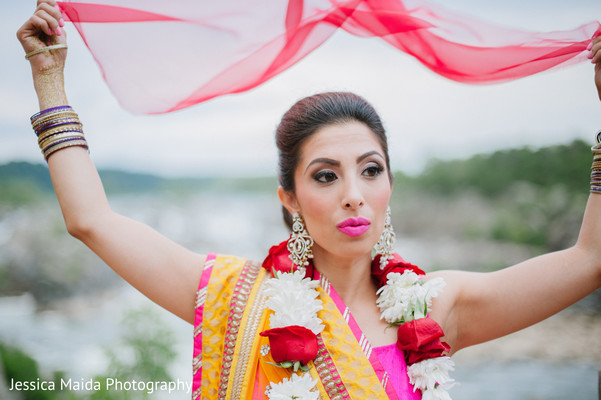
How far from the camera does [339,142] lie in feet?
5.73

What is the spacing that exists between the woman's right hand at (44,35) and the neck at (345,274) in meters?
1.18

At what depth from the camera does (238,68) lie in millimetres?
1893

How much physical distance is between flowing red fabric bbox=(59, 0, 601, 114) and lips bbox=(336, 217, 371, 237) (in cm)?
70

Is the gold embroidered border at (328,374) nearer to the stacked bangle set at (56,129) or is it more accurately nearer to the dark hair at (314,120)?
the dark hair at (314,120)

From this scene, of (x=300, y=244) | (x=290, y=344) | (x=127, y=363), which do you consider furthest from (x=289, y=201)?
(x=127, y=363)


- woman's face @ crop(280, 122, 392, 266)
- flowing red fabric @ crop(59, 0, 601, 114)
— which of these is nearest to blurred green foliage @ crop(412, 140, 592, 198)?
flowing red fabric @ crop(59, 0, 601, 114)

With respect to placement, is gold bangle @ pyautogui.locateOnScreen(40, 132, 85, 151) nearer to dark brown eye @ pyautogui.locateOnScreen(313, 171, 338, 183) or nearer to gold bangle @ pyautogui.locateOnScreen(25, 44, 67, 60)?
gold bangle @ pyautogui.locateOnScreen(25, 44, 67, 60)

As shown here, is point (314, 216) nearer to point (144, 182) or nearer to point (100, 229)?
point (100, 229)

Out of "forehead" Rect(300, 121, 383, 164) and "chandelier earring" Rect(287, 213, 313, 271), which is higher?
"forehead" Rect(300, 121, 383, 164)

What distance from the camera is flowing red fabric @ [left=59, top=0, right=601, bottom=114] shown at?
1812mm

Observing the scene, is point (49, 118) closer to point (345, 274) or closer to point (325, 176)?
point (325, 176)

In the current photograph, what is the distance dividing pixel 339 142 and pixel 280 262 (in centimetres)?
50

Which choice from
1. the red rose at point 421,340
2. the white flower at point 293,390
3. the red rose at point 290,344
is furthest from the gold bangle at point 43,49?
the red rose at point 421,340

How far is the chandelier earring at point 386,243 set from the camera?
184cm
